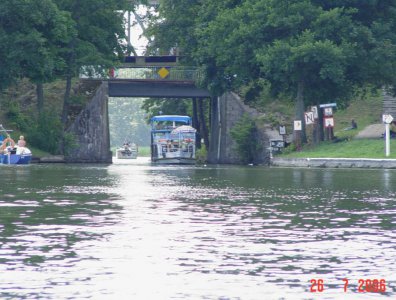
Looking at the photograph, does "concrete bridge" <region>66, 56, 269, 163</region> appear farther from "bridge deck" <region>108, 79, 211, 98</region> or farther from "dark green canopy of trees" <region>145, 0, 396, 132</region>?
"dark green canopy of trees" <region>145, 0, 396, 132</region>

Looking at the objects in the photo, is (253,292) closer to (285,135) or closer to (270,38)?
(270,38)

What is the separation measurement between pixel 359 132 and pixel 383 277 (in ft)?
230

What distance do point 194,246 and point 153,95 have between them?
260ft

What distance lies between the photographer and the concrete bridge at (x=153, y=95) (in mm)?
90000

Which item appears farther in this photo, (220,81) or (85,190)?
A: (220,81)

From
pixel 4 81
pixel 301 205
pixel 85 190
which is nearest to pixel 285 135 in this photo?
pixel 4 81

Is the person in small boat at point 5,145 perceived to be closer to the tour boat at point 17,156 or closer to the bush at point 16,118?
the tour boat at point 17,156

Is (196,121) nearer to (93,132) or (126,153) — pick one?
(93,132)

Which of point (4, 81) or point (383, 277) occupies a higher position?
point (4, 81)

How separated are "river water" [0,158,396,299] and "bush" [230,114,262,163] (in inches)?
2097

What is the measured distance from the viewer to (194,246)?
1770 cm

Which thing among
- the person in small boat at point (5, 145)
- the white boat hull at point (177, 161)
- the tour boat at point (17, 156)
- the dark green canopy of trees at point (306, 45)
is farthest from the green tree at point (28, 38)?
the white boat hull at point (177, 161)

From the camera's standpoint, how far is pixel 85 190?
3497cm

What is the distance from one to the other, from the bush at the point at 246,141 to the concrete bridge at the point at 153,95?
5.69ft
